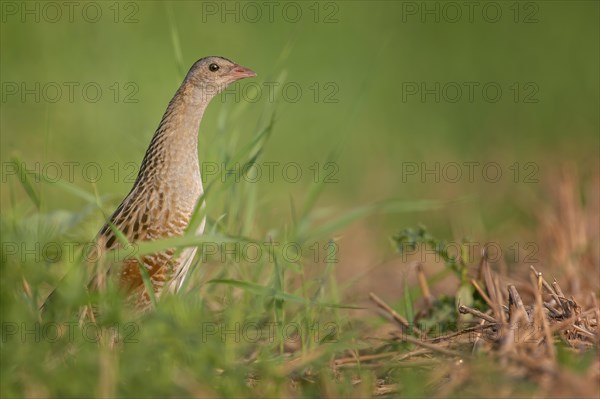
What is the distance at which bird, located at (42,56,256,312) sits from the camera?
448 cm

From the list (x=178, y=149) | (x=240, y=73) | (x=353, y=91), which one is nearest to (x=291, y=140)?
(x=353, y=91)

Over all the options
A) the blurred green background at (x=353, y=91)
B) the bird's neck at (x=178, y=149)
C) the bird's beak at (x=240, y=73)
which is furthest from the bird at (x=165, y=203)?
the blurred green background at (x=353, y=91)

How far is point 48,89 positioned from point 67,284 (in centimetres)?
746

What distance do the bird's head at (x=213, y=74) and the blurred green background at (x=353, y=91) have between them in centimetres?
150

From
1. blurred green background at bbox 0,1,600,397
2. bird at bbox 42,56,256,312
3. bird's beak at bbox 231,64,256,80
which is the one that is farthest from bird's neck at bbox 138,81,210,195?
bird's beak at bbox 231,64,256,80

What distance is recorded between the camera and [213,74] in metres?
5.27

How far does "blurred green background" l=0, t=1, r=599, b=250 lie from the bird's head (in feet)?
4.92

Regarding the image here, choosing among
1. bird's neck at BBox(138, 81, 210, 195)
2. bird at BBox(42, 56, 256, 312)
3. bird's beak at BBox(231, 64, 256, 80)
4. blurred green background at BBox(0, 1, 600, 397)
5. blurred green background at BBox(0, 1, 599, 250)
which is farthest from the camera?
blurred green background at BBox(0, 1, 599, 250)

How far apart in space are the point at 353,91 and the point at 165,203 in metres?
7.47

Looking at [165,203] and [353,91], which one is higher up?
[353,91]

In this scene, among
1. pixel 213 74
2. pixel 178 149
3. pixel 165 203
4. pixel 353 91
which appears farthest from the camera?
pixel 353 91

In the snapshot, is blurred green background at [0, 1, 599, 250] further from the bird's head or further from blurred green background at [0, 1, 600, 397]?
the bird's head

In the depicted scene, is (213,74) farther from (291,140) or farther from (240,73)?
(291,140)

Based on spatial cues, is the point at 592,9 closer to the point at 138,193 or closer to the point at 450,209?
the point at 450,209
